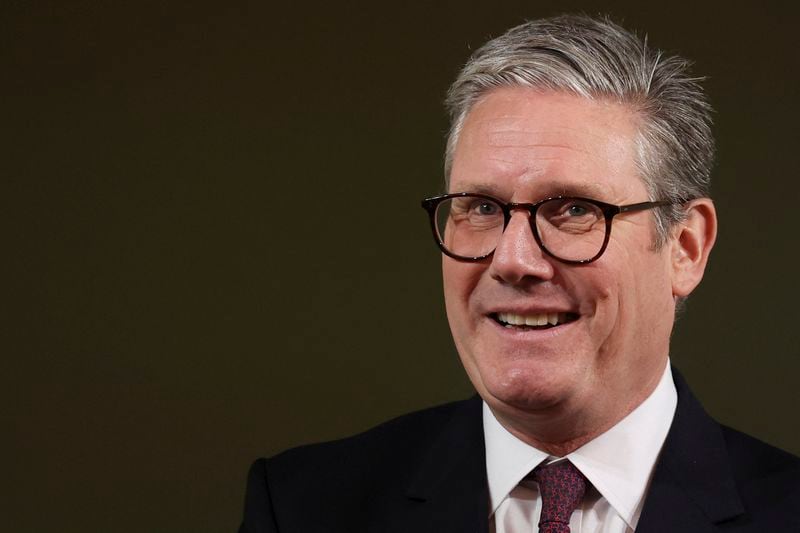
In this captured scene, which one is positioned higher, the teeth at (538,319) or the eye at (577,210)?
the eye at (577,210)

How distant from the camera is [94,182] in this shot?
357 centimetres

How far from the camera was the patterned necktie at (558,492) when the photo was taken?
7.02 ft

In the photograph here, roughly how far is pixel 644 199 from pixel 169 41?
178cm

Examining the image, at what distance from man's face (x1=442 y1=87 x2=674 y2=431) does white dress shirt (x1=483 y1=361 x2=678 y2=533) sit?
5 cm

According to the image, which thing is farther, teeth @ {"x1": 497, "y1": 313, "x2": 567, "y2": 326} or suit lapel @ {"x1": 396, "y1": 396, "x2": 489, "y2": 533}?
suit lapel @ {"x1": 396, "y1": 396, "x2": 489, "y2": 533}

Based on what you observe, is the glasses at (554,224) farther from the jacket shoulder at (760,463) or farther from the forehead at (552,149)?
the jacket shoulder at (760,463)

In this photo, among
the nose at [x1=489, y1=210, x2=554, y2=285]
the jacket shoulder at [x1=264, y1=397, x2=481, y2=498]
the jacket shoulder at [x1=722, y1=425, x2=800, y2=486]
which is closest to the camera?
the nose at [x1=489, y1=210, x2=554, y2=285]

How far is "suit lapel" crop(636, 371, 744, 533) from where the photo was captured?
2.15 m

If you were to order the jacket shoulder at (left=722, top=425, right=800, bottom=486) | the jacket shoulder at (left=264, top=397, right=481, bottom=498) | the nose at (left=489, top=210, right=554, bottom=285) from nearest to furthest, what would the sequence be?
the nose at (left=489, top=210, right=554, bottom=285) < the jacket shoulder at (left=722, top=425, right=800, bottom=486) < the jacket shoulder at (left=264, top=397, right=481, bottom=498)

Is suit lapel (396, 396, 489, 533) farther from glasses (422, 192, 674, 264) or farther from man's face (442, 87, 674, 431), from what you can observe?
glasses (422, 192, 674, 264)

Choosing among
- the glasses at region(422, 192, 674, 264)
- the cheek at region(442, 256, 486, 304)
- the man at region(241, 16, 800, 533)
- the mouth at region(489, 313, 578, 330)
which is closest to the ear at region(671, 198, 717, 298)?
the man at region(241, 16, 800, 533)

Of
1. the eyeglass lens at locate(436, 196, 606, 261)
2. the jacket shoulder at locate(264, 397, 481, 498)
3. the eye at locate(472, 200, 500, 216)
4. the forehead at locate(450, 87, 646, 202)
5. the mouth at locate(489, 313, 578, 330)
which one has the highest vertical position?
the forehead at locate(450, 87, 646, 202)

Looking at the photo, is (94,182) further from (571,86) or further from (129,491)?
(571,86)

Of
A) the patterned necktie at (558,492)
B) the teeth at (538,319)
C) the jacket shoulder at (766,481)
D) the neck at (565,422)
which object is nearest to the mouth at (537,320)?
the teeth at (538,319)
